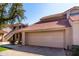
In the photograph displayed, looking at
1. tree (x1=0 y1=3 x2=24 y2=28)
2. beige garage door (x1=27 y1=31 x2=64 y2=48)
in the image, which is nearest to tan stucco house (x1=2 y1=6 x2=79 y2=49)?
beige garage door (x1=27 y1=31 x2=64 y2=48)

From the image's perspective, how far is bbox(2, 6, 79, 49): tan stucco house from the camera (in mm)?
13969

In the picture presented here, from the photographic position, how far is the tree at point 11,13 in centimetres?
1513

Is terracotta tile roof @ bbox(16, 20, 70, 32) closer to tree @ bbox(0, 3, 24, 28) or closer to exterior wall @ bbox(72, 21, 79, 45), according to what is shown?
exterior wall @ bbox(72, 21, 79, 45)

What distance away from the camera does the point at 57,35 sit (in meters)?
14.8

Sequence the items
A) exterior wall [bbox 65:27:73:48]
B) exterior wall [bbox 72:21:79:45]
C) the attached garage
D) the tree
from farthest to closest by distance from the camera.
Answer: the tree → the attached garage → exterior wall [bbox 65:27:73:48] → exterior wall [bbox 72:21:79:45]

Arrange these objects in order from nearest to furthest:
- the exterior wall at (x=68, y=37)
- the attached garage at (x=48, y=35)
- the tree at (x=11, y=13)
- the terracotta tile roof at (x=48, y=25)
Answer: the exterior wall at (x=68, y=37) < the attached garage at (x=48, y=35) < the terracotta tile roof at (x=48, y=25) < the tree at (x=11, y=13)

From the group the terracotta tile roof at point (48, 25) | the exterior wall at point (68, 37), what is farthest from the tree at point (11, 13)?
the exterior wall at point (68, 37)

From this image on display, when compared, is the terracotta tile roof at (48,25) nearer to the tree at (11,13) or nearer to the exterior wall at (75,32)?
the exterior wall at (75,32)

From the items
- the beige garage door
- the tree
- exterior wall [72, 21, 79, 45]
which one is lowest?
the beige garage door

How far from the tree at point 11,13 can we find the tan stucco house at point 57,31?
1799mm

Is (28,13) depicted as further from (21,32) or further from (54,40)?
(21,32)

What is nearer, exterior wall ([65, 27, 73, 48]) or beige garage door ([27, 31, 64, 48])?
exterior wall ([65, 27, 73, 48])

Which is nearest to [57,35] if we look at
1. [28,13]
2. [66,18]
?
[66,18]

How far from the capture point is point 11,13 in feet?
51.0
